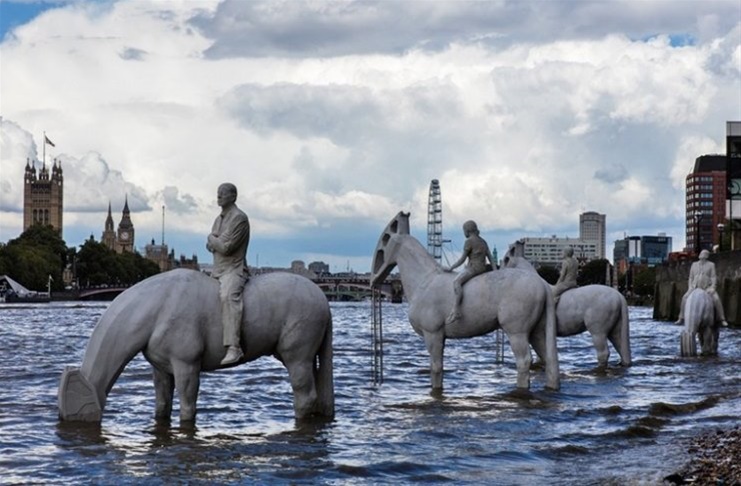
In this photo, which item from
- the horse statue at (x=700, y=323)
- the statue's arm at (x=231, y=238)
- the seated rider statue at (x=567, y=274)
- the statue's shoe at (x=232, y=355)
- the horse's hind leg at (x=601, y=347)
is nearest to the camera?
the statue's shoe at (x=232, y=355)

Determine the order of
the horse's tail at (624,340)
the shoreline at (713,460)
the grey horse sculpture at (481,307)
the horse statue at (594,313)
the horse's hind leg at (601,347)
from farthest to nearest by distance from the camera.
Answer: the horse's tail at (624,340), the horse's hind leg at (601,347), the horse statue at (594,313), the grey horse sculpture at (481,307), the shoreline at (713,460)

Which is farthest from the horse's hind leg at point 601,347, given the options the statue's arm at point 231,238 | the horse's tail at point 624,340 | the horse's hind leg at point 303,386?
the statue's arm at point 231,238

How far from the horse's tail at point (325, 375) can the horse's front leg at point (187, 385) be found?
1.81 m

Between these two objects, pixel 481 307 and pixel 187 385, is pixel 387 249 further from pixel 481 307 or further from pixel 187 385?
pixel 187 385

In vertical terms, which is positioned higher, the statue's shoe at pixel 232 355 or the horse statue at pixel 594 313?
the horse statue at pixel 594 313

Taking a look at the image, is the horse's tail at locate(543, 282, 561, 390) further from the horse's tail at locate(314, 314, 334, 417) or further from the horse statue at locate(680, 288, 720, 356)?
the horse statue at locate(680, 288, 720, 356)

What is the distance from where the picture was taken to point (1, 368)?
30.4 meters

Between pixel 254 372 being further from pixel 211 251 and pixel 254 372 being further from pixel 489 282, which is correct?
pixel 211 251

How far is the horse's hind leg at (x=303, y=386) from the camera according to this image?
55.5 ft

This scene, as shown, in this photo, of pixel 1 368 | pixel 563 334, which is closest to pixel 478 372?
pixel 563 334

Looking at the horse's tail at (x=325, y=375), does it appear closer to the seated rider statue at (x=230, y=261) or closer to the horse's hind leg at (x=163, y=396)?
the seated rider statue at (x=230, y=261)

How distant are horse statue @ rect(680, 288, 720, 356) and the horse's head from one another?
426 inches

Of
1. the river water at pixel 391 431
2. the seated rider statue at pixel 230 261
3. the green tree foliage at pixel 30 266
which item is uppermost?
the green tree foliage at pixel 30 266

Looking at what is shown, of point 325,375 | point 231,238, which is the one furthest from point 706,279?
point 231,238
